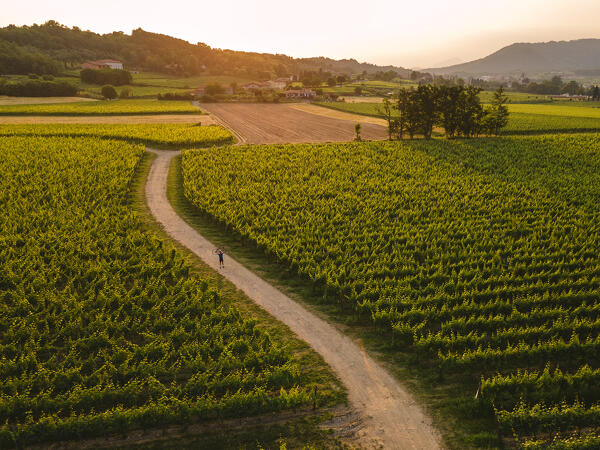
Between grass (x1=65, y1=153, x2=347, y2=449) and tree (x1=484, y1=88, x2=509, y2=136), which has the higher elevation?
tree (x1=484, y1=88, x2=509, y2=136)

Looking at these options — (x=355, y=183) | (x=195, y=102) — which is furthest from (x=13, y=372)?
(x=195, y=102)

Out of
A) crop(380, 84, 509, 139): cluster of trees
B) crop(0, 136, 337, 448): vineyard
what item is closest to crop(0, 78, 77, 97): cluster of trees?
crop(380, 84, 509, 139): cluster of trees

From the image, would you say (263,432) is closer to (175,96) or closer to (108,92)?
(175,96)

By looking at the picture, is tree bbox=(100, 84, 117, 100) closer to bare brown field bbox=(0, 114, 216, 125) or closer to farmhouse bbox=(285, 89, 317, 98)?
bare brown field bbox=(0, 114, 216, 125)

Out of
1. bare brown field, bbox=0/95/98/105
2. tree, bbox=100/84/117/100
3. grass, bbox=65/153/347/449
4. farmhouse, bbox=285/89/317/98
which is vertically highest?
farmhouse, bbox=285/89/317/98

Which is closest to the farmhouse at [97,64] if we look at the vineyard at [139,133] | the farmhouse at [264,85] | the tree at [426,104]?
the farmhouse at [264,85]

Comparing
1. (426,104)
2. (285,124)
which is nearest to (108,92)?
(285,124)
